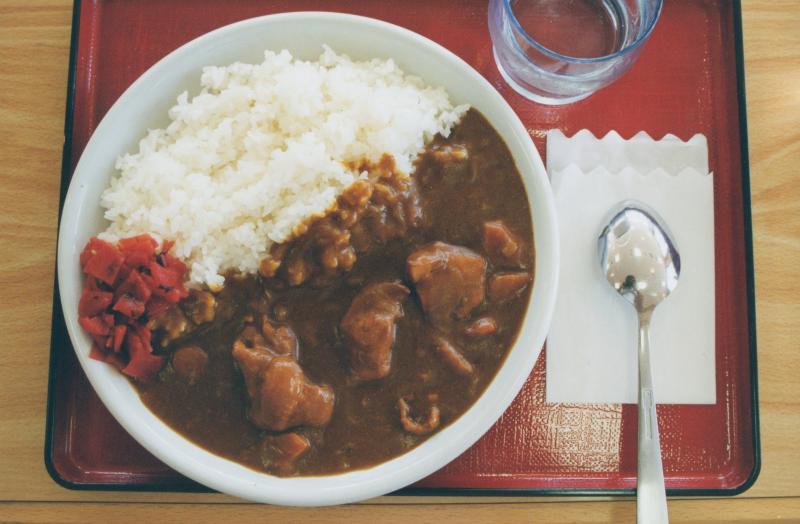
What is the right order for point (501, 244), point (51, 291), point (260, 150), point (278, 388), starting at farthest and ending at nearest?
point (51, 291) → point (260, 150) → point (501, 244) → point (278, 388)

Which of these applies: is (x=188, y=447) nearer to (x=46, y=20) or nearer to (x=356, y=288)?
(x=356, y=288)

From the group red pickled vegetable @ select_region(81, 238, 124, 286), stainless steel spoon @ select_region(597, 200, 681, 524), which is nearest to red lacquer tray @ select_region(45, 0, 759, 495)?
stainless steel spoon @ select_region(597, 200, 681, 524)

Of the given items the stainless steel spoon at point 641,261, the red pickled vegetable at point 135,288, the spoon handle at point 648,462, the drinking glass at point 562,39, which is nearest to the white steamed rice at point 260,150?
the red pickled vegetable at point 135,288

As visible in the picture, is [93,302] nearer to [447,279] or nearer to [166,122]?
[166,122]

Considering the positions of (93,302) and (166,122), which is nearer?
(93,302)

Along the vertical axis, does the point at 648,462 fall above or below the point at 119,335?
below

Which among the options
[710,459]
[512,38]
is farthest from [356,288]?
[710,459]

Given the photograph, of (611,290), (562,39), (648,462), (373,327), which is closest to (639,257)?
(611,290)

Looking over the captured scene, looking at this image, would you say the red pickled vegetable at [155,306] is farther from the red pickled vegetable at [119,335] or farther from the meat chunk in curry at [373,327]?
the meat chunk in curry at [373,327]

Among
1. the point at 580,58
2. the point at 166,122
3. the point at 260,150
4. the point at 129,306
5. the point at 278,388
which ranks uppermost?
the point at 580,58
